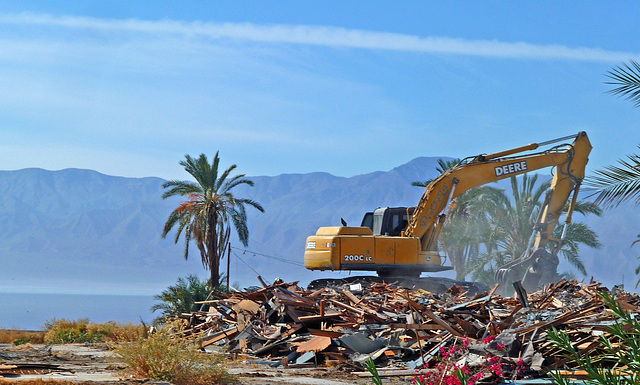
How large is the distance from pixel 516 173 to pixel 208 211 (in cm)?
1904

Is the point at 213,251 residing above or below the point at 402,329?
above

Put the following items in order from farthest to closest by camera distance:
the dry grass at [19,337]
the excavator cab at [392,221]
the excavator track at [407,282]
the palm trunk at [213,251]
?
the palm trunk at [213,251] → the excavator cab at [392,221] → the excavator track at [407,282] → the dry grass at [19,337]

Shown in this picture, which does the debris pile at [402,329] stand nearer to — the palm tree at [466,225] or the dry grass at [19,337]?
the dry grass at [19,337]

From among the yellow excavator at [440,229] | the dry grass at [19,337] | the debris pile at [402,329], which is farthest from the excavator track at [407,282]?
the dry grass at [19,337]

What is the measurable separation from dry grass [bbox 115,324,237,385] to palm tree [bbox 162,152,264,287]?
93.6ft

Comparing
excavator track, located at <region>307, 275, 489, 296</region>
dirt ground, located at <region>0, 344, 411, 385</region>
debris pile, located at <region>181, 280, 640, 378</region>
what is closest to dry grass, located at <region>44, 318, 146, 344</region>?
debris pile, located at <region>181, 280, 640, 378</region>

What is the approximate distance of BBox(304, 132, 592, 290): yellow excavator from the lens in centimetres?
2539

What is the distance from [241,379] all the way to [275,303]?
595cm

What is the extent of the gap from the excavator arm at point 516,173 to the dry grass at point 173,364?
52.3 ft

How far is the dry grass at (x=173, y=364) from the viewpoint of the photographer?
10.9 meters

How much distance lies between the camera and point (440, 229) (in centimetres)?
2673

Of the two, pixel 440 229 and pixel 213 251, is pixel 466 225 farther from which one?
pixel 440 229

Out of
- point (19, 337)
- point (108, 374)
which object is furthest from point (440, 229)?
point (108, 374)

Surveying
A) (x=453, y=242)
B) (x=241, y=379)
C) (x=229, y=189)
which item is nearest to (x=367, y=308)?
(x=241, y=379)
